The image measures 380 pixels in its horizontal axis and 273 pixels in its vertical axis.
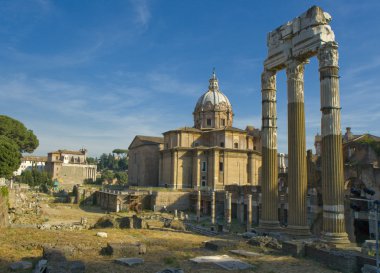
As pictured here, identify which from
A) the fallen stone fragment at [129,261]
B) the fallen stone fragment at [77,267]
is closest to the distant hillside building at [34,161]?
the fallen stone fragment at [129,261]

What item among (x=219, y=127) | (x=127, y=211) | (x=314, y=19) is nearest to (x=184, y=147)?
(x=219, y=127)

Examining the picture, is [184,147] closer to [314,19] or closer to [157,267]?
[314,19]

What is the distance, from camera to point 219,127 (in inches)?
2253

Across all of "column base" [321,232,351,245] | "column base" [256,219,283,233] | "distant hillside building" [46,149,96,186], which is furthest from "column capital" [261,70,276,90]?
"distant hillside building" [46,149,96,186]

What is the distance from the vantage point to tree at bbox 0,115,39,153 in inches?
2219

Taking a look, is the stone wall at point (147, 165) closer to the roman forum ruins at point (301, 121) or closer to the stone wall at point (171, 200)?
the stone wall at point (171, 200)

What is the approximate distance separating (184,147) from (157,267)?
3906cm

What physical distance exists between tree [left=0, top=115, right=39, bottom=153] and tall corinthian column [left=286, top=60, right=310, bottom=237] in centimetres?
4960

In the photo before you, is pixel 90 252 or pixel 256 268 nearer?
pixel 256 268

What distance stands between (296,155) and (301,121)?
174 cm

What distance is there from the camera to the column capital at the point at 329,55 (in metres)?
16.7

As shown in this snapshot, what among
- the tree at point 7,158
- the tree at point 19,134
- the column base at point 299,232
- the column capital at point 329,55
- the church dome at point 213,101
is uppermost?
the church dome at point 213,101

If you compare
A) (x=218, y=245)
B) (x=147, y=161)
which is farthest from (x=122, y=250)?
(x=147, y=161)

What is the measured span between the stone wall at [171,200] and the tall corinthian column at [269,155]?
24790 mm
